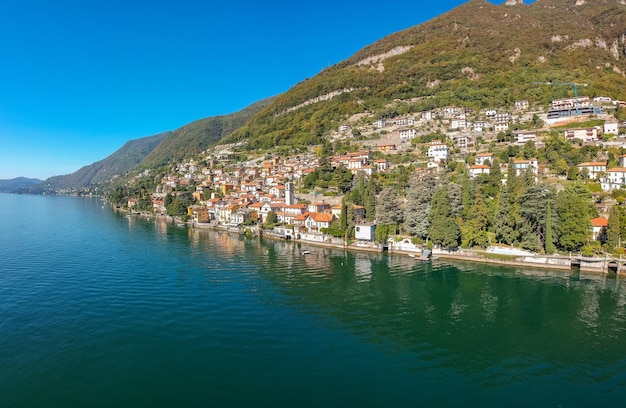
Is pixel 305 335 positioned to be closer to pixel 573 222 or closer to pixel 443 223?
pixel 443 223

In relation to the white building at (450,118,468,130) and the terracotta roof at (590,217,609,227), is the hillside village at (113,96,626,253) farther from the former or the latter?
the white building at (450,118,468,130)

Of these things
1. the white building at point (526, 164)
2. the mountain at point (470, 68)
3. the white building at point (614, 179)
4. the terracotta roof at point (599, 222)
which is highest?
the mountain at point (470, 68)

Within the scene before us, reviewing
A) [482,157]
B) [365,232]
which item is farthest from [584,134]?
[365,232]

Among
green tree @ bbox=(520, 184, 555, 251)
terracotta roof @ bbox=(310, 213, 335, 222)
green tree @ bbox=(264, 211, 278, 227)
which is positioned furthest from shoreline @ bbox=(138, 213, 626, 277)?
terracotta roof @ bbox=(310, 213, 335, 222)

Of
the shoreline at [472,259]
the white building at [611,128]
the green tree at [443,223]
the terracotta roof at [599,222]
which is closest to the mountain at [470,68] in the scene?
the white building at [611,128]

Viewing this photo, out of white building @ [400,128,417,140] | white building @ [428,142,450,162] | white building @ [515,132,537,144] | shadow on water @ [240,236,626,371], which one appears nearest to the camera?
shadow on water @ [240,236,626,371]

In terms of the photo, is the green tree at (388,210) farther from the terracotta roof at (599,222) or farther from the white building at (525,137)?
the white building at (525,137)

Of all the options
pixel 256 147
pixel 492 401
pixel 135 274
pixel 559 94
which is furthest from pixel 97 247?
pixel 559 94
